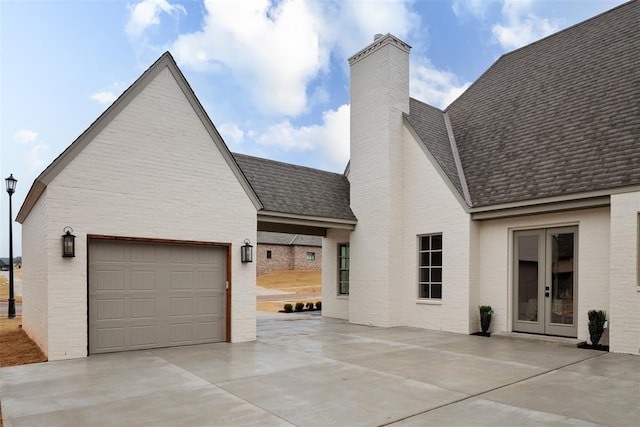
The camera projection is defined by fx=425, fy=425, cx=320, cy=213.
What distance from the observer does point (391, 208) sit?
1307 centimetres

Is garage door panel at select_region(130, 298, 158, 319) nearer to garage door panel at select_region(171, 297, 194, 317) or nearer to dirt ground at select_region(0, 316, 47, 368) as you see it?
garage door panel at select_region(171, 297, 194, 317)

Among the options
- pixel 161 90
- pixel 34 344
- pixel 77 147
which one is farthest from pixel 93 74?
pixel 34 344

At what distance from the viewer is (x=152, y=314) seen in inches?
358

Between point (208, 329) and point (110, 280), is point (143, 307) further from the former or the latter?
point (208, 329)

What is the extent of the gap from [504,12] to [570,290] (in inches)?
410

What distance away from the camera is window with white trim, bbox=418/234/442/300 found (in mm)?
12414

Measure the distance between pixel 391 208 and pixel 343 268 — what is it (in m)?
3.50

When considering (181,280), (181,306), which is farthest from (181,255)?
(181,306)

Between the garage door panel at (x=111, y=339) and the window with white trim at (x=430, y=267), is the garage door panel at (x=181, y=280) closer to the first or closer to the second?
the garage door panel at (x=111, y=339)

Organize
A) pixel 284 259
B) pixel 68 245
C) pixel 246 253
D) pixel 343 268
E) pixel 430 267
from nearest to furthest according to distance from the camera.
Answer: pixel 68 245, pixel 246 253, pixel 430 267, pixel 343 268, pixel 284 259

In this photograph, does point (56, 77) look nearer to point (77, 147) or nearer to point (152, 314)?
point (77, 147)

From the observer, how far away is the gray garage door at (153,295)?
857 centimetres

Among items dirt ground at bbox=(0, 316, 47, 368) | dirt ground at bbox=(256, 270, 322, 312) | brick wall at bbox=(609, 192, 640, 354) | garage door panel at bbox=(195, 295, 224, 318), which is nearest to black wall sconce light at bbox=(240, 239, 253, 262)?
garage door panel at bbox=(195, 295, 224, 318)

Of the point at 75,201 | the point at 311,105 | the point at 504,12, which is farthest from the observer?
the point at 311,105
